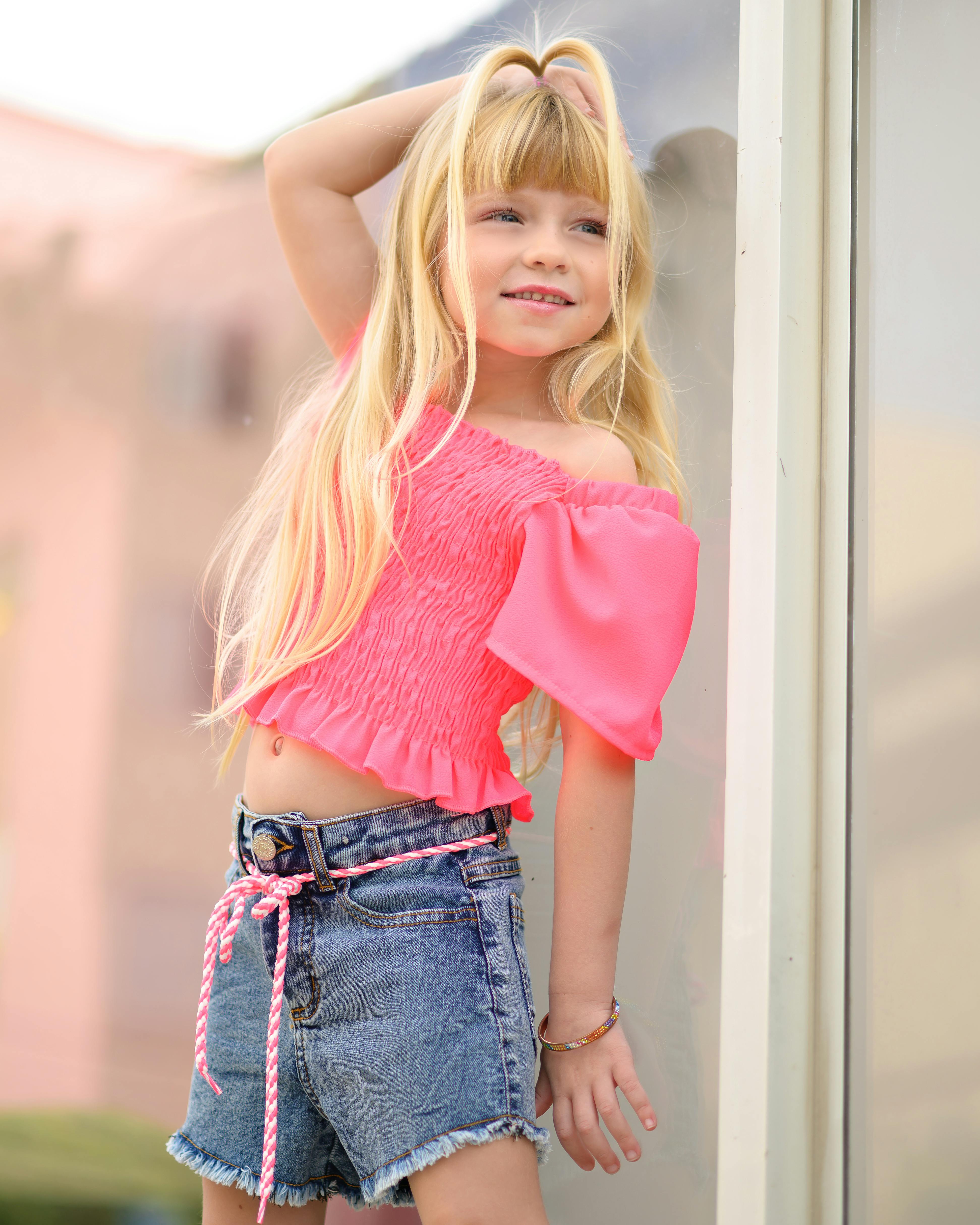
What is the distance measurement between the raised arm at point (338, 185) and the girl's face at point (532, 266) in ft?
0.54

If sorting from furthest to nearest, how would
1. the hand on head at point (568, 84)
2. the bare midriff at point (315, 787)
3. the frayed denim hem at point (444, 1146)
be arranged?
the hand on head at point (568, 84), the bare midriff at point (315, 787), the frayed denim hem at point (444, 1146)

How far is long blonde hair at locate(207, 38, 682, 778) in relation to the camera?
0.92m

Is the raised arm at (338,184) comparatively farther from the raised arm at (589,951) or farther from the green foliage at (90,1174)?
the green foliage at (90,1174)

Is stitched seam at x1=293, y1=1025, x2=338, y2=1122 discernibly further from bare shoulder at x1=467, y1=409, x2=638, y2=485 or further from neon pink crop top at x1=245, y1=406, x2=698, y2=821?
bare shoulder at x1=467, y1=409, x2=638, y2=485

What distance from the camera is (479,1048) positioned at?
0.79 m

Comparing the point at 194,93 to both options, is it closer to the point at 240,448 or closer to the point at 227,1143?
the point at 240,448

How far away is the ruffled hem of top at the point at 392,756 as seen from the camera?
0.84 metres

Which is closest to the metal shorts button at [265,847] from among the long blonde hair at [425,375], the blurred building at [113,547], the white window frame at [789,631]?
the long blonde hair at [425,375]

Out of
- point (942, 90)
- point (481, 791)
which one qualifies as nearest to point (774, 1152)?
point (481, 791)

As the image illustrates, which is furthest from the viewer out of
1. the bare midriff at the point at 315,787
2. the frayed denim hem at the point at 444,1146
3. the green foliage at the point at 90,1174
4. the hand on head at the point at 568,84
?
the green foliage at the point at 90,1174

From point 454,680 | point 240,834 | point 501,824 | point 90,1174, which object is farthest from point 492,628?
point 90,1174

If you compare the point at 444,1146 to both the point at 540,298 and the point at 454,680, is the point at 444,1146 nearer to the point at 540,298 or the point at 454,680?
the point at 454,680

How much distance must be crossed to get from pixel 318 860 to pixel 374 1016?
0.12 m

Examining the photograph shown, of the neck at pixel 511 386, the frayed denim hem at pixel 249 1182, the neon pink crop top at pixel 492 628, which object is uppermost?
the neck at pixel 511 386
